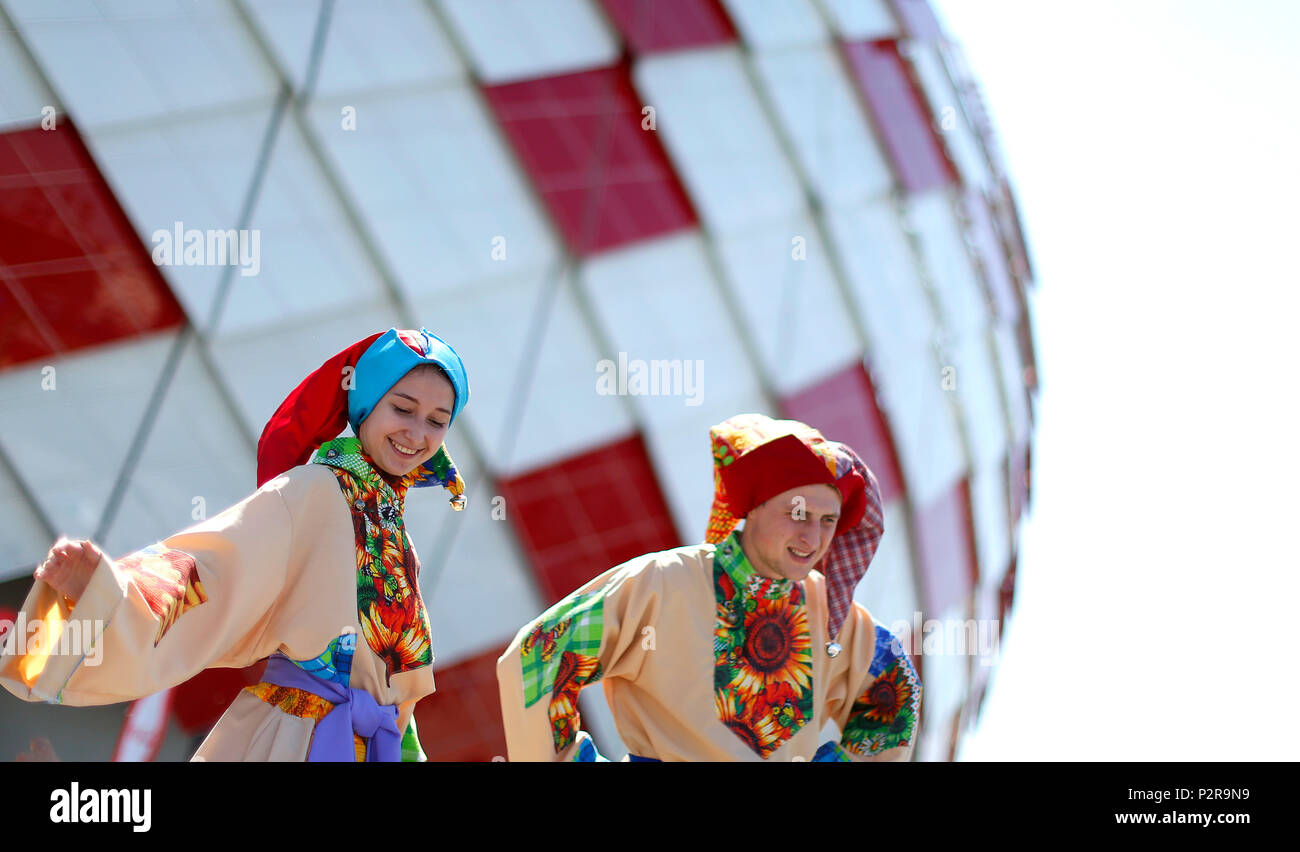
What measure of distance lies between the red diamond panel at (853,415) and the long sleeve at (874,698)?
3.02 m

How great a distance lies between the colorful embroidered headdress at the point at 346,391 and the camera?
245 cm

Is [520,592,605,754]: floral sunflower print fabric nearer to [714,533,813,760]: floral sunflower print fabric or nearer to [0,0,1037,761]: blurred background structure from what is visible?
[714,533,813,760]: floral sunflower print fabric

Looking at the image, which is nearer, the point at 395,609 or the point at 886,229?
the point at 395,609

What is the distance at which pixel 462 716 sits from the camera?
4969 mm

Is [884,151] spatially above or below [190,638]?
above

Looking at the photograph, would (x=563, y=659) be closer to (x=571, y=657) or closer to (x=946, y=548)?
(x=571, y=657)

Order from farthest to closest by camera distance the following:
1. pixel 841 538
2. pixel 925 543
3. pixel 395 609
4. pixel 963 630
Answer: pixel 963 630 → pixel 925 543 → pixel 841 538 → pixel 395 609

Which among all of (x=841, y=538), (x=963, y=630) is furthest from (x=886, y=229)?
(x=841, y=538)

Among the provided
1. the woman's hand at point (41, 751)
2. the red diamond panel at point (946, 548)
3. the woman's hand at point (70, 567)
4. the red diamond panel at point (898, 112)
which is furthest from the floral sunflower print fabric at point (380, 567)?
the red diamond panel at point (946, 548)

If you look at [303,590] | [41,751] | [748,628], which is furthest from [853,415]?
[303,590]

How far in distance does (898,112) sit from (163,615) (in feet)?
18.2

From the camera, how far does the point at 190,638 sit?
2.17 metres

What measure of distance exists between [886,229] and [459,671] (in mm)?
3364
